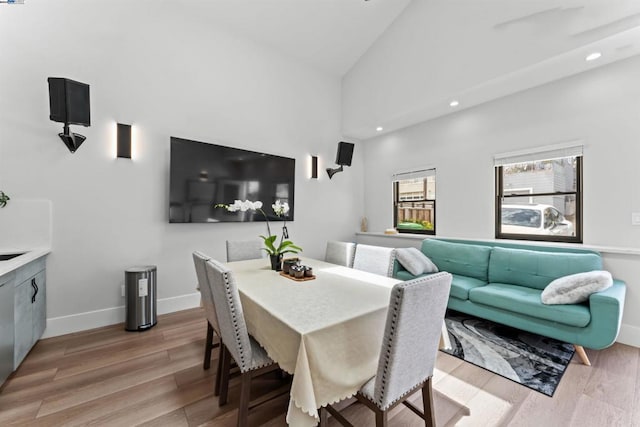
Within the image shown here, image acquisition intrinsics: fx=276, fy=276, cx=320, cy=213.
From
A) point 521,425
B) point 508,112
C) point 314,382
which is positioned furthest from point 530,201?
point 314,382

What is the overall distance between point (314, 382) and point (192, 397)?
1178 mm

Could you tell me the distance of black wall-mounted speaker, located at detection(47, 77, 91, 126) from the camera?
2453 millimetres

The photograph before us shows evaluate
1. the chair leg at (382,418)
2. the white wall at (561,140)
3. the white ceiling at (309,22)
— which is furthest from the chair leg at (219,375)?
the white ceiling at (309,22)

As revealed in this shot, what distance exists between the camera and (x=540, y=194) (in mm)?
3393

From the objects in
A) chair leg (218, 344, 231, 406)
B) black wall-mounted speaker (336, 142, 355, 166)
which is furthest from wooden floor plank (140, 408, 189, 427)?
black wall-mounted speaker (336, 142, 355, 166)

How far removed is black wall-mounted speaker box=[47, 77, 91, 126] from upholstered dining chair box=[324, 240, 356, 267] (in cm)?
269

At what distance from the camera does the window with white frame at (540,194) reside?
314 cm

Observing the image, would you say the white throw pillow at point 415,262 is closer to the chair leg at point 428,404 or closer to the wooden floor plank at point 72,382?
the chair leg at point 428,404

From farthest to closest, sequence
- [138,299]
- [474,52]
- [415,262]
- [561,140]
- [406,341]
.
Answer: [415,262] → [474,52] → [561,140] → [138,299] → [406,341]

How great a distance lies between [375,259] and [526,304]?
4.69ft

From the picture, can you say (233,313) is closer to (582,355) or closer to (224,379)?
(224,379)

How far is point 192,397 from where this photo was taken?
6.12ft

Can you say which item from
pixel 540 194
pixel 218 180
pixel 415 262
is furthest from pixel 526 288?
pixel 218 180

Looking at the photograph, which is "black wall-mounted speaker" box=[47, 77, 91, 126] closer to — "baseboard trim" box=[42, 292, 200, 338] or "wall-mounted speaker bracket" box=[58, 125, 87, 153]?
"wall-mounted speaker bracket" box=[58, 125, 87, 153]
